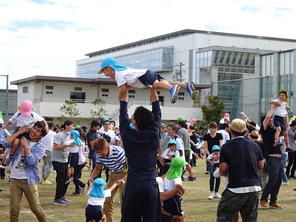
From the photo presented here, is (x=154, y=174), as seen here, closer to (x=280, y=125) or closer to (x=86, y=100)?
(x=280, y=125)

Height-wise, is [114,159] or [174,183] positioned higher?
[114,159]

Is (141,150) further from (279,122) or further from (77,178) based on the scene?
(77,178)

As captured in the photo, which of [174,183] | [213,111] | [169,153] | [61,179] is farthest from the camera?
[213,111]

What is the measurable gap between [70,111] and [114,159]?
4293 centimetres

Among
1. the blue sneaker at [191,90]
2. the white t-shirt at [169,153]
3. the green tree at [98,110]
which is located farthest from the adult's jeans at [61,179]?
the green tree at [98,110]

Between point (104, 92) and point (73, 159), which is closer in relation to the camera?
point (73, 159)

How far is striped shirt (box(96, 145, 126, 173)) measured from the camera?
24.8ft

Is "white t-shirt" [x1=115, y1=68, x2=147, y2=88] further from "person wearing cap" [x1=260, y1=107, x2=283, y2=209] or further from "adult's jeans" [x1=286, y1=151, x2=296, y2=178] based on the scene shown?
"adult's jeans" [x1=286, y1=151, x2=296, y2=178]

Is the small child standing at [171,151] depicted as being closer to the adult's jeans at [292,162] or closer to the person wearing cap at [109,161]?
the person wearing cap at [109,161]

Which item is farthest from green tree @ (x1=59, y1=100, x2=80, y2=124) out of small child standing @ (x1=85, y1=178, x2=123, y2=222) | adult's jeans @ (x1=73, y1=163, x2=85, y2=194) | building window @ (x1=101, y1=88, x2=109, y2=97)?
small child standing @ (x1=85, y1=178, x2=123, y2=222)

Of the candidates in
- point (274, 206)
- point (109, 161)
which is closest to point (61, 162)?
point (109, 161)

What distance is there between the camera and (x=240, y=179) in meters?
6.70

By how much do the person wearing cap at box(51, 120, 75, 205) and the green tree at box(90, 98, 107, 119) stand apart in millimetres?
38120

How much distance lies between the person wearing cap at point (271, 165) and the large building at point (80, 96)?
3933cm
